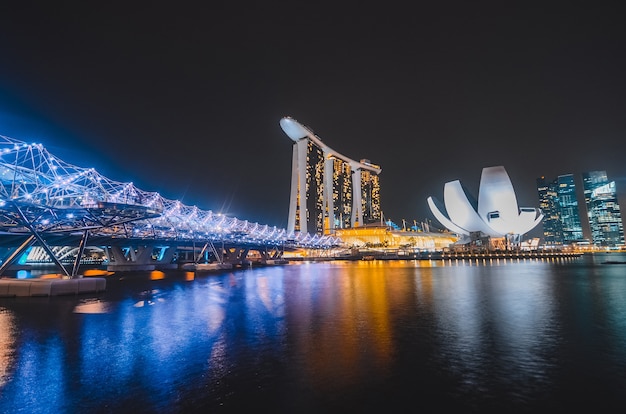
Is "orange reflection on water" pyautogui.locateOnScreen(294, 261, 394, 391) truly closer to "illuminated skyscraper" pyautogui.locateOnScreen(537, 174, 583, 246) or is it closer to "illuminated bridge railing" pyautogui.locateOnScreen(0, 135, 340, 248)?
"illuminated bridge railing" pyautogui.locateOnScreen(0, 135, 340, 248)

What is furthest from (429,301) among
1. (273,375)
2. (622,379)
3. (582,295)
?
(273,375)

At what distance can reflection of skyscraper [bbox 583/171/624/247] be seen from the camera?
456 ft

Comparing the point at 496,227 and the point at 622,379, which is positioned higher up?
the point at 496,227

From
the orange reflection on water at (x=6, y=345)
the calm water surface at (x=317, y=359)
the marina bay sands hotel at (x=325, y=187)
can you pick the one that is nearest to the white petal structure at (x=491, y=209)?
the marina bay sands hotel at (x=325, y=187)

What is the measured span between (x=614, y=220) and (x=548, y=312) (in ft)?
550

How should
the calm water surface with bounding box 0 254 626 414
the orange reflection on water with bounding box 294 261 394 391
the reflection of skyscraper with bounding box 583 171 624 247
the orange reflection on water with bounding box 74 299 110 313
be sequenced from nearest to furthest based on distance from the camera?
the calm water surface with bounding box 0 254 626 414 → the orange reflection on water with bounding box 294 261 394 391 → the orange reflection on water with bounding box 74 299 110 313 → the reflection of skyscraper with bounding box 583 171 624 247

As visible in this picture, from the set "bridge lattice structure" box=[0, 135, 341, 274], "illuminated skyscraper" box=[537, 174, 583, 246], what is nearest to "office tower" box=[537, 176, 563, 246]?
"illuminated skyscraper" box=[537, 174, 583, 246]

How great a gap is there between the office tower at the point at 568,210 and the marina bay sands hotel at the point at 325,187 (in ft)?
273

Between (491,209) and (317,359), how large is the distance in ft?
315

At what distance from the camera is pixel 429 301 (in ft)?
54.2

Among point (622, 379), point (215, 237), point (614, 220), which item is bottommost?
point (622, 379)

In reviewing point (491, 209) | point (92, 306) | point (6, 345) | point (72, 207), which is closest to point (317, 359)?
point (6, 345)

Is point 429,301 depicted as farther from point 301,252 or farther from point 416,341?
point 301,252

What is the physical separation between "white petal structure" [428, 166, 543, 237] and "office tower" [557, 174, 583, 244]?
76.1 metres
